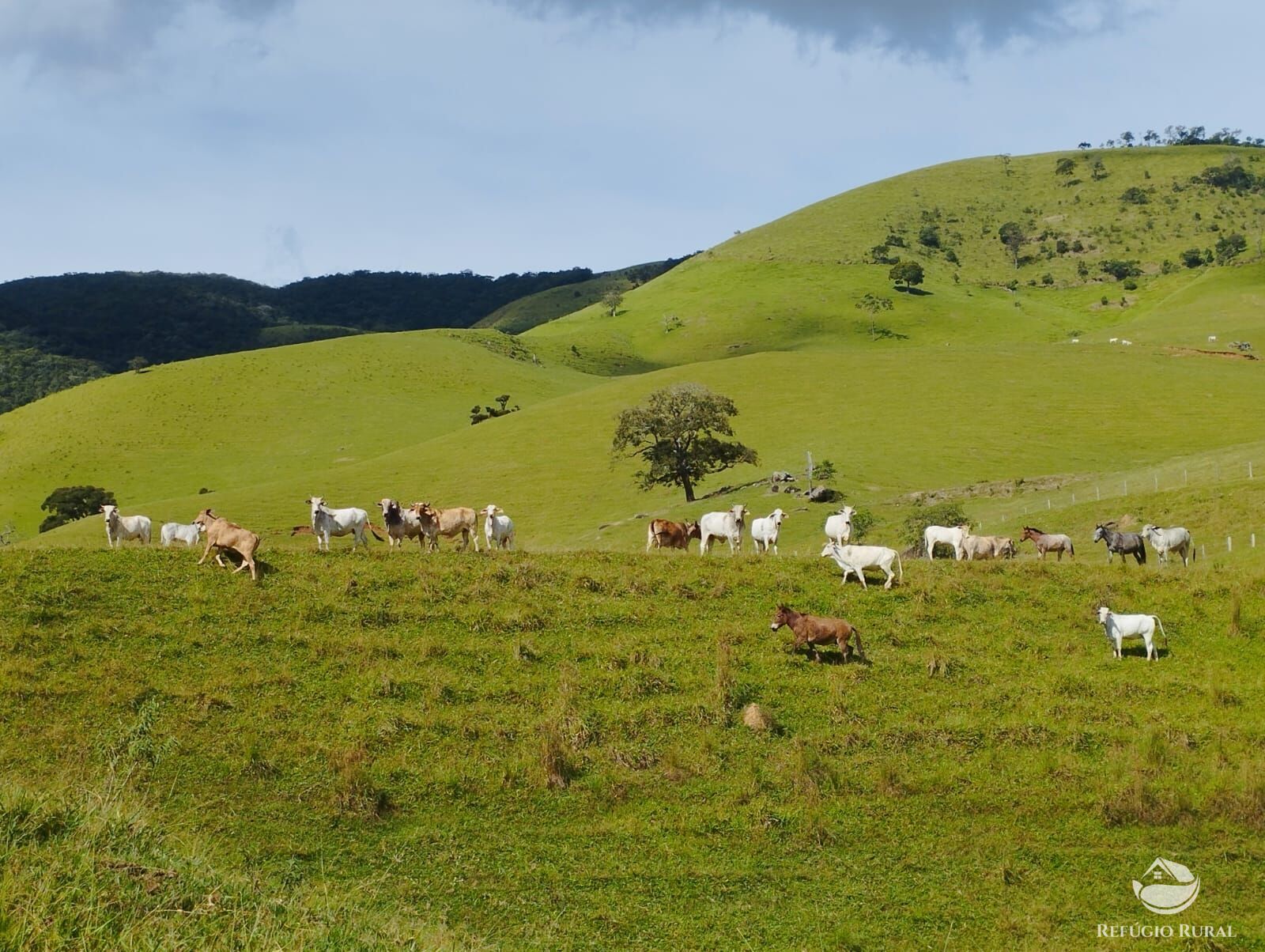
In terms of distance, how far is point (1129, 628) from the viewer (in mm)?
23719

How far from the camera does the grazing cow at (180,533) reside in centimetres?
3388

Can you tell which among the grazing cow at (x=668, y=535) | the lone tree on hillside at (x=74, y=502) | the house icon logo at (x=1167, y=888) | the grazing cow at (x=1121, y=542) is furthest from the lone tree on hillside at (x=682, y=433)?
the lone tree on hillside at (x=74, y=502)

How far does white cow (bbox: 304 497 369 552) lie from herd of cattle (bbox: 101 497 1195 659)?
27mm

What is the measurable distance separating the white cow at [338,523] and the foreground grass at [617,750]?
3968mm

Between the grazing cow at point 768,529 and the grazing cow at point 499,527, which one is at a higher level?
the grazing cow at point 499,527

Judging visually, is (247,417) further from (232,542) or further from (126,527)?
(232,542)

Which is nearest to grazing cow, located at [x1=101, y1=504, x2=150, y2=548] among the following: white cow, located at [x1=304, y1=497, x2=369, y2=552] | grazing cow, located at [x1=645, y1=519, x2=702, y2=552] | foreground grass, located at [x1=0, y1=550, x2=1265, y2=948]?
white cow, located at [x1=304, y1=497, x2=369, y2=552]

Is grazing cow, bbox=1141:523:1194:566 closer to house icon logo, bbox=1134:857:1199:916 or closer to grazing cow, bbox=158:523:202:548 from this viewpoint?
house icon logo, bbox=1134:857:1199:916

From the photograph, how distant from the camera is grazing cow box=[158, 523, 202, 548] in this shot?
33875mm

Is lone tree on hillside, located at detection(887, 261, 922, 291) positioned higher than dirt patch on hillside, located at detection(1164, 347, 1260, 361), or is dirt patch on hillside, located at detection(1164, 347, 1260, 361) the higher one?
lone tree on hillside, located at detection(887, 261, 922, 291)

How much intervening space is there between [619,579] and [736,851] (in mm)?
9869

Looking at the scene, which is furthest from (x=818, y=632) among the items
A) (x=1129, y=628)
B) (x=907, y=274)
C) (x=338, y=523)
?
(x=907, y=274)

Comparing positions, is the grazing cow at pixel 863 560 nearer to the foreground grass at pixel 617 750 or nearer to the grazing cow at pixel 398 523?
the foreground grass at pixel 617 750

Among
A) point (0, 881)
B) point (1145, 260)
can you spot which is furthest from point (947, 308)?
point (0, 881)
